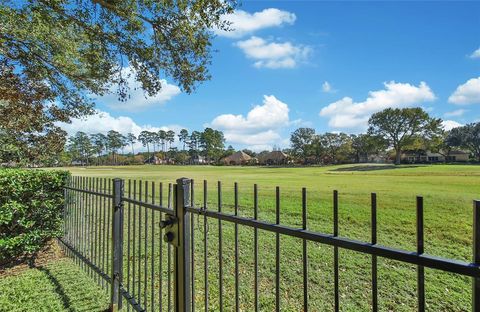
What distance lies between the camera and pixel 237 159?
297 ft

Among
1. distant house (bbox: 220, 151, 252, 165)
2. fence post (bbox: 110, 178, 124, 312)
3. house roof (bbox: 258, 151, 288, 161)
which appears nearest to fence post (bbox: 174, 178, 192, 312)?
fence post (bbox: 110, 178, 124, 312)

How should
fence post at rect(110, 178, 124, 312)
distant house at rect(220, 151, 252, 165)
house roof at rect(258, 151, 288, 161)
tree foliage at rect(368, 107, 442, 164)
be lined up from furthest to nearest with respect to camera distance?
distant house at rect(220, 151, 252, 165), house roof at rect(258, 151, 288, 161), tree foliage at rect(368, 107, 442, 164), fence post at rect(110, 178, 124, 312)

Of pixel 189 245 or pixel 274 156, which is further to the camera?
pixel 274 156

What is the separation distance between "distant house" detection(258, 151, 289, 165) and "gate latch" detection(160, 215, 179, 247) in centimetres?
8346

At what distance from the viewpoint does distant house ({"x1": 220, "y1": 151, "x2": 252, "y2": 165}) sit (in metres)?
89.8

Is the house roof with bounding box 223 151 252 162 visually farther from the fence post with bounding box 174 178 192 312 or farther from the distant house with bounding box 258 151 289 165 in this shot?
the fence post with bounding box 174 178 192 312

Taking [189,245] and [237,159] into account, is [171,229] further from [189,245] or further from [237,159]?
[237,159]

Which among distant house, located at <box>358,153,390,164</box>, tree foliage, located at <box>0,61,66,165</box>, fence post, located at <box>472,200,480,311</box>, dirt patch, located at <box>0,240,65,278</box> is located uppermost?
tree foliage, located at <box>0,61,66,165</box>

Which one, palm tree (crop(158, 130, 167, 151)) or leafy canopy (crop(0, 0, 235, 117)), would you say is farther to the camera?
palm tree (crop(158, 130, 167, 151))

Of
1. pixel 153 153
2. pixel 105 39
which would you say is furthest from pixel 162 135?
pixel 105 39

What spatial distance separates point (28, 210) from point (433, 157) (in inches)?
3721

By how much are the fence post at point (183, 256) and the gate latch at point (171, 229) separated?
0.05m

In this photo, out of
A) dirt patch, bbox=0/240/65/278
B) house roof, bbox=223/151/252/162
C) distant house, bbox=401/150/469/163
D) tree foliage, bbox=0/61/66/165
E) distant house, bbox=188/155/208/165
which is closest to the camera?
dirt patch, bbox=0/240/65/278

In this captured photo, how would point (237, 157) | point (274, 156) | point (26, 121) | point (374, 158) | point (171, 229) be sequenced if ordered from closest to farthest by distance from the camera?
1. point (171, 229)
2. point (26, 121)
3. point (374, 158)
4. point (274, 156)
5. point (237, 157)
